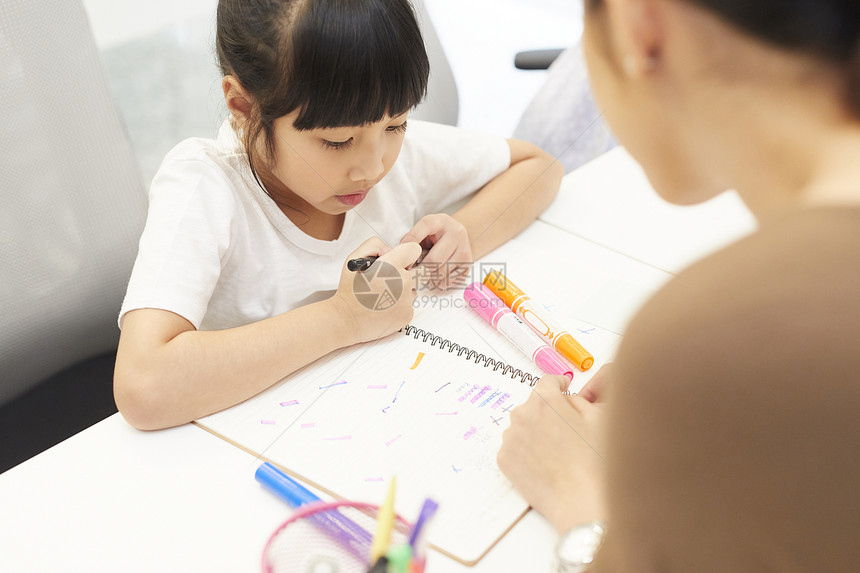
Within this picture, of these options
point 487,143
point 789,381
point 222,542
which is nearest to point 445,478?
point 222,542

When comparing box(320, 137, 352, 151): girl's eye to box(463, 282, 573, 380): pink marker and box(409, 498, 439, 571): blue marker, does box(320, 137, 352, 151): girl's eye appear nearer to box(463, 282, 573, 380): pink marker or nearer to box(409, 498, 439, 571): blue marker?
box(463, 282, 573, 380): pink marker

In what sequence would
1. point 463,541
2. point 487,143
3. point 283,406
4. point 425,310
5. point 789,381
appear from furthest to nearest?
1. point 487,143
2. point 425,310
3. point 283,406
4. point 463,541
5. point 789,381

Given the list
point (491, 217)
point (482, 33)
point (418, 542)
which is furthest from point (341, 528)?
point (482, 33)

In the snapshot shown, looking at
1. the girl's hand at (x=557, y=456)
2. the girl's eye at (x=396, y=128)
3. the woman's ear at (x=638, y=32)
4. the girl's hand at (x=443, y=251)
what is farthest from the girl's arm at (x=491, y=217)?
the woman's ear at (x=638, y=32)

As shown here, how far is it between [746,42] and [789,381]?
119 mm

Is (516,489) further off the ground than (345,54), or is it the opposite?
(345,54)

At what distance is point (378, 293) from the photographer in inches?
27.7

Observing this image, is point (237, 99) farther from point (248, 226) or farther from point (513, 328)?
point (513, 328)

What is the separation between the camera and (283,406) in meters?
0.61

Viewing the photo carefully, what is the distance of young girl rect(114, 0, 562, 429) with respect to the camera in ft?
2.02

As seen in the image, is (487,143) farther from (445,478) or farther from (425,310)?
(445,478)

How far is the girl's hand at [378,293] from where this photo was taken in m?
0.68

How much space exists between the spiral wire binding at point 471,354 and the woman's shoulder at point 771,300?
0.38 m

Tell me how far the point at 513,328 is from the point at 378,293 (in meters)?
0.13
